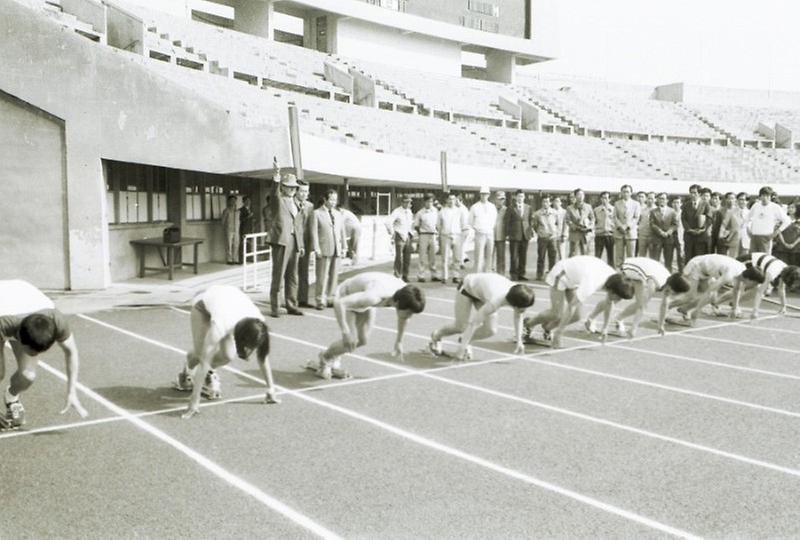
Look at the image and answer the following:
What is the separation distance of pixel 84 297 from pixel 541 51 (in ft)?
144

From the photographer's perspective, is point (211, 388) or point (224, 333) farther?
point (211, 388)

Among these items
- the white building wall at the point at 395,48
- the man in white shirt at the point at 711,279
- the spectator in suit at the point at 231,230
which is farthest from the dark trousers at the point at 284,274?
the white building wall at the point at 395,48

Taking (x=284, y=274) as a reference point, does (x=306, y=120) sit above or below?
above

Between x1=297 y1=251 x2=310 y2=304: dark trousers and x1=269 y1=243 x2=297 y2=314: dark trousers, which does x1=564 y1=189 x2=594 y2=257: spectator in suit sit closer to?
x1=297 y1=251 x2=310 y2=304: dark trousers

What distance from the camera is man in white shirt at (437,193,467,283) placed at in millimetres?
15508

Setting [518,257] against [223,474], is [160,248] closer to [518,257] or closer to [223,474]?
[518,257]

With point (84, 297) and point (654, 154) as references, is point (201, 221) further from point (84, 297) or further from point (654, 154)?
point (654, 154)

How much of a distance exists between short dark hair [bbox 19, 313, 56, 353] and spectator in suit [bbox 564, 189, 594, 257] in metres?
11.6

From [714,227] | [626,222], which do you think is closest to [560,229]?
[626,222]

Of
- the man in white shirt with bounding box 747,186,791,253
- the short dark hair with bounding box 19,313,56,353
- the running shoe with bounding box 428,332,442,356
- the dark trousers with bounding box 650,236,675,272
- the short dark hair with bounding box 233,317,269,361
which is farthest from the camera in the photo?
the dark trousers with bounding box 650,236,675,272

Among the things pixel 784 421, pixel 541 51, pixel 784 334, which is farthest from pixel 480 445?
pixel 541 51

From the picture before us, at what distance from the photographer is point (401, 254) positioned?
15.4 m

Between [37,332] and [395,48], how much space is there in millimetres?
41352

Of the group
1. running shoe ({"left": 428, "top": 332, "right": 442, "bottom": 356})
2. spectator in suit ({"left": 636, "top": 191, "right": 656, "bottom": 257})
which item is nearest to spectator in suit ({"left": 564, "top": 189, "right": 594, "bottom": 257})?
spectator in suit ({"left": 636, "top": 191, "right": 656, "bottom": 257})
